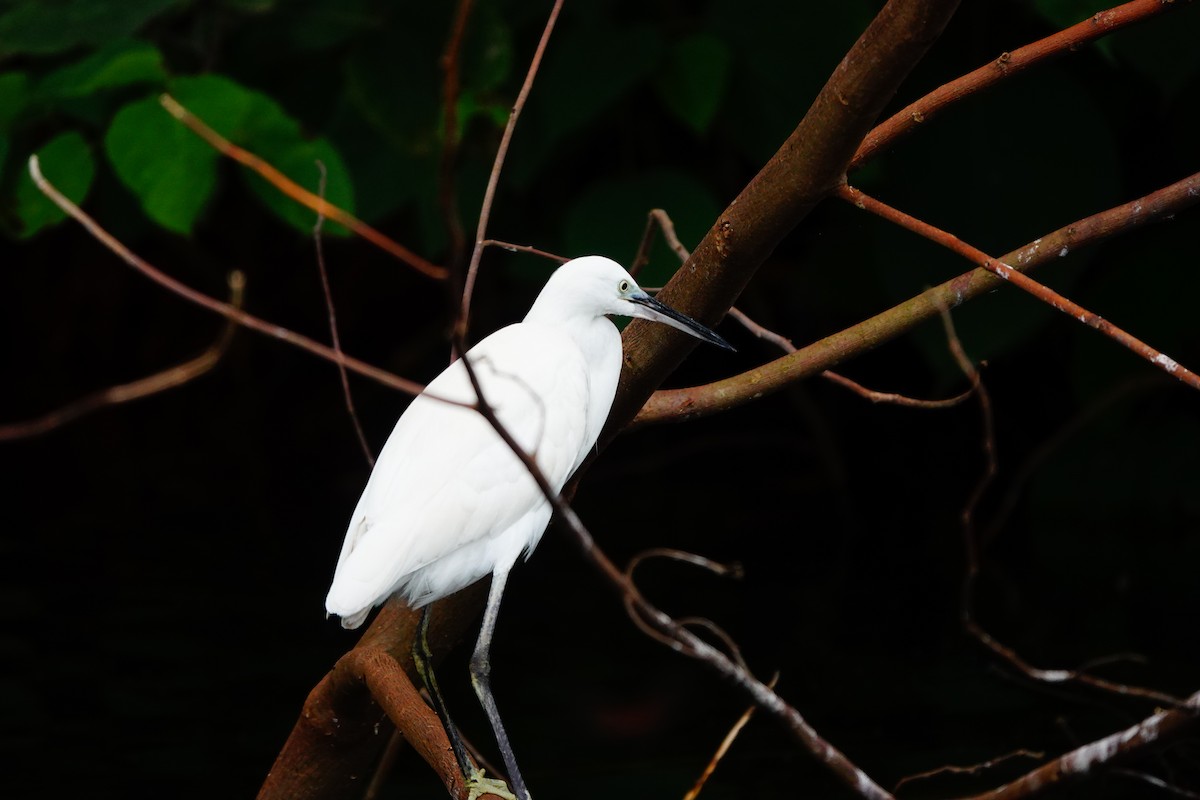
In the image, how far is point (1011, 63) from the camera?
0.80 m

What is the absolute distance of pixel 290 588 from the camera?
A: 7.32 feet

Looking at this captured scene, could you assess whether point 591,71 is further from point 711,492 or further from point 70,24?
point 711,492

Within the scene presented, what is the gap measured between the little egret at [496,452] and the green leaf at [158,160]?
0.61 meters

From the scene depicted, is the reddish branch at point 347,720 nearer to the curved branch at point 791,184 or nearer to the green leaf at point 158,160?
the curved branch at point 791,184

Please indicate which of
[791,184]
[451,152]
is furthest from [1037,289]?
[451,152]

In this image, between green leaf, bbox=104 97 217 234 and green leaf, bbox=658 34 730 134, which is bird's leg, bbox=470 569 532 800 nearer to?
green leaf, bbox=104 97 217 234

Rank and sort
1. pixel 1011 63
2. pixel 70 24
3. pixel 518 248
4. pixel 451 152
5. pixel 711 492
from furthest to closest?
pixel 711 492, pixel 70 24, pixel 518 248, pixel 1011 63, pixel 451 152

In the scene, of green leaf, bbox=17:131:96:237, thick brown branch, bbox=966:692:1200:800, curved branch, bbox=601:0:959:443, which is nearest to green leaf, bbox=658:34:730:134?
green leaf, bbox=17:131:96:237

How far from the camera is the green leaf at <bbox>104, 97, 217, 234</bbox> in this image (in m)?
1.47

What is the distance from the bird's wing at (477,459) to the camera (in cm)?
95

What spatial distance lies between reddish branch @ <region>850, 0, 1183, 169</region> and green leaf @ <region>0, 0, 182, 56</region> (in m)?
1.06

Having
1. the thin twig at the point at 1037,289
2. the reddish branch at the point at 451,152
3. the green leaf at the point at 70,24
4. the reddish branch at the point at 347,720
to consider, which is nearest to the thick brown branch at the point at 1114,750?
the thin twig at the point at 1037,289

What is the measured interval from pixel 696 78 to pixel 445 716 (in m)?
1.08

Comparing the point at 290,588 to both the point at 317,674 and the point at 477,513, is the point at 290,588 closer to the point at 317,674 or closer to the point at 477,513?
the point at 317,674
